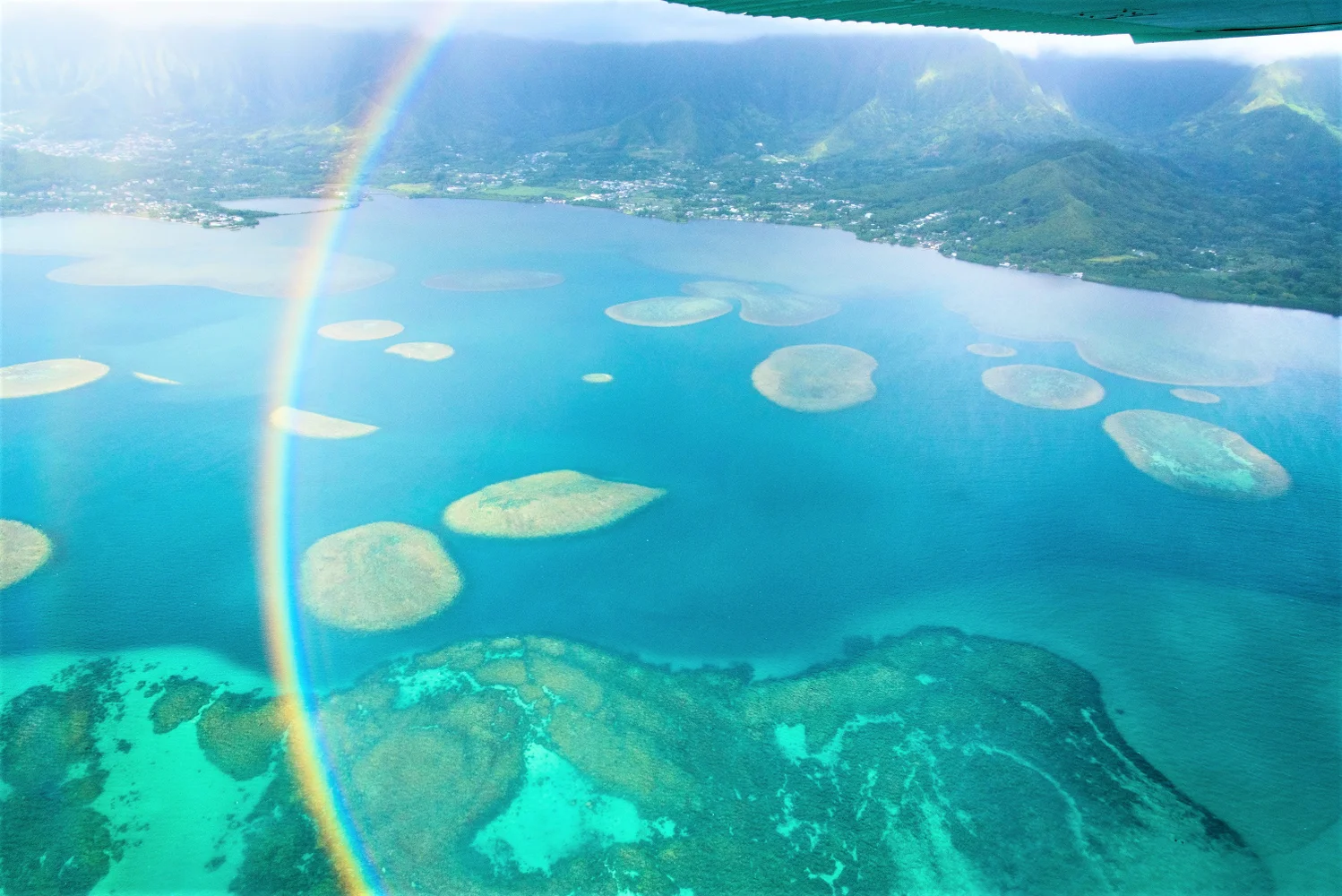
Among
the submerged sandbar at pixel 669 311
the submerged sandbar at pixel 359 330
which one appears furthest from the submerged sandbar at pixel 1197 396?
the submerged sandbar at pixel 359 330

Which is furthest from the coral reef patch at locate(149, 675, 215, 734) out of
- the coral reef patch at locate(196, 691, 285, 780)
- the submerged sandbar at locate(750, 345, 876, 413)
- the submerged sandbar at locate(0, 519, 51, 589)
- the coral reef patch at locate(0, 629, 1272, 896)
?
the submerged sandbar at locate(750, 345, 876, 413)

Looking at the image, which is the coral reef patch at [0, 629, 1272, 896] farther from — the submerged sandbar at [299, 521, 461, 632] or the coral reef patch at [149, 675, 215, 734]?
the submerged sandbar at [299, 521, 461, 632]

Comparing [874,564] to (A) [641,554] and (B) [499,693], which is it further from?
(B) [499,693]

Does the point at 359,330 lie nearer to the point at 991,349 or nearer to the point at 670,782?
the point at 670,782

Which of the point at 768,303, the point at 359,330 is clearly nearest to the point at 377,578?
the point at 359,330

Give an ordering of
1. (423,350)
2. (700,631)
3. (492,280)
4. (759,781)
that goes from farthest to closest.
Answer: (492,280) < (423,350) < (700,631) < (759,781)
